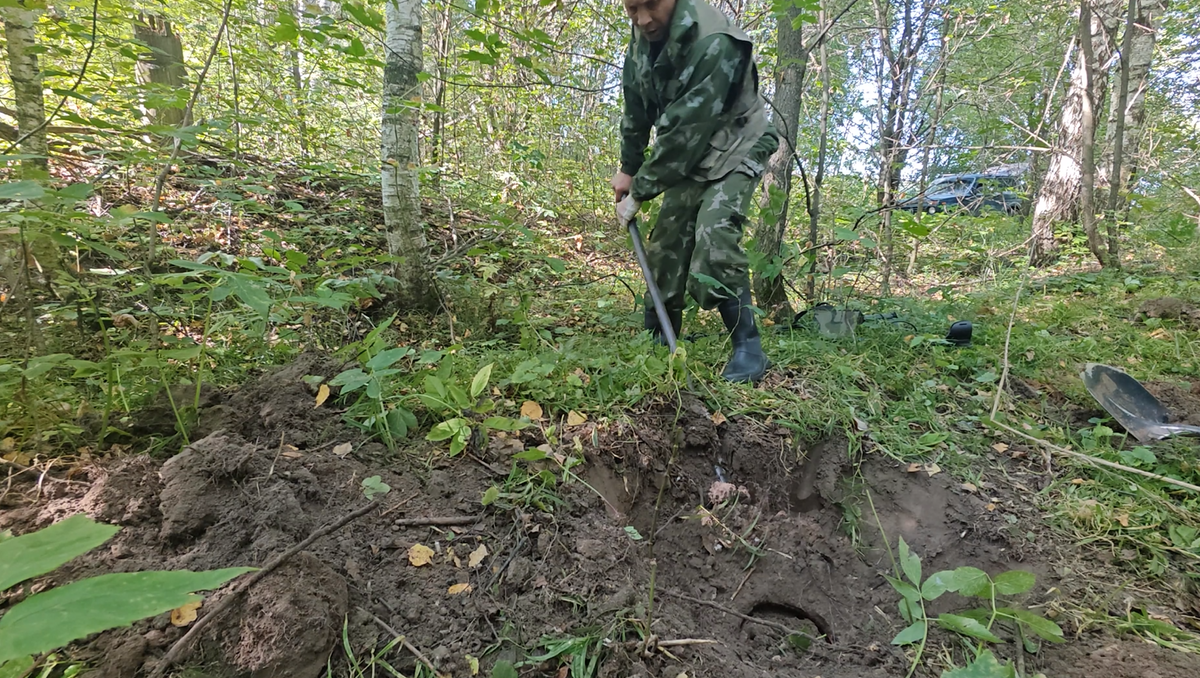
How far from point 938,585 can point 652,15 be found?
2445 millimetres

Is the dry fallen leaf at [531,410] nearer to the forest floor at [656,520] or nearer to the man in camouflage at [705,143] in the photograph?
the forest floor at [656,520]

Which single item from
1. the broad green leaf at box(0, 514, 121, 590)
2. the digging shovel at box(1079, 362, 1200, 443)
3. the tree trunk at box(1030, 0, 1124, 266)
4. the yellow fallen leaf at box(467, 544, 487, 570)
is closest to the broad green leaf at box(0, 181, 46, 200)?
the broad green leaf at box(0, 514, 121, 590)

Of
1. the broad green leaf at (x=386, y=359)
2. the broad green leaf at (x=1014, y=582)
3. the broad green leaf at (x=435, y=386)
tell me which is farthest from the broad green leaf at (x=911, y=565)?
the broad green leaf at (x=386, y=359)

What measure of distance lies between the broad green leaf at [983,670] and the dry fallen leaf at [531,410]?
130 cm

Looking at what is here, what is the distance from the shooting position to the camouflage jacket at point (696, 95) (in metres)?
2.35

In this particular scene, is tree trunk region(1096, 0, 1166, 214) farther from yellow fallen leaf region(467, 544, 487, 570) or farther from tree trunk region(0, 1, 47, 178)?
tree trunk region(0, 1, 47, 178)

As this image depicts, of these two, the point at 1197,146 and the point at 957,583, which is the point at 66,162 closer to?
the point at 957,583

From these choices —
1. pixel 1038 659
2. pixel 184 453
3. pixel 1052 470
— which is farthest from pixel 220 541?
pixel 1052 470

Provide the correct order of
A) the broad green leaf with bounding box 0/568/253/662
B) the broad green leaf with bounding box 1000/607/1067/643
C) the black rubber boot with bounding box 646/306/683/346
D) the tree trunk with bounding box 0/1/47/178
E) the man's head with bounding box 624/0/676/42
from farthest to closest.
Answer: the black rubber boot with bounding box 646/306/683/346 < the man's head with bounding box 624/0/676/42 < the tree trunk with bounding box 0/1/47/178 < the broad green leaf with bounding box 1000/607/1067/643 < the broad green leaf with bounding box 0/568/253/662

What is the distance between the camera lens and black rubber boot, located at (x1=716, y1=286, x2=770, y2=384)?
2.51 m

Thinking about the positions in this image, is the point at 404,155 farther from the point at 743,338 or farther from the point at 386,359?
the point at 743,338

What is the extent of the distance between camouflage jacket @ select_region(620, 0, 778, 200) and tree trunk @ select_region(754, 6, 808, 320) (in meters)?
0.58

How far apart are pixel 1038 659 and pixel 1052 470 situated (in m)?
1.00

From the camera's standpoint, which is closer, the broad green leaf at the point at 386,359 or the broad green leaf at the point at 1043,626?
the broad green leaf at the point at 1043,626
